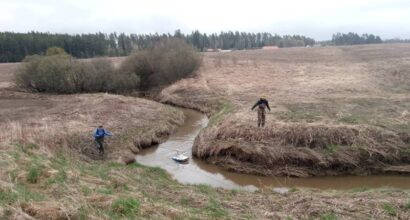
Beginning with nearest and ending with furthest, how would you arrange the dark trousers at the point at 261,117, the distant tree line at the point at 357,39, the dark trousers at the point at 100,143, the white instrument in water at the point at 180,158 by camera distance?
1. the dark trousers at the point at 100,143
2. the white instrument in water at the point at 180,158
3. the dark trousers at the point at 261,117
4. the distant tree line at the point at 357,39

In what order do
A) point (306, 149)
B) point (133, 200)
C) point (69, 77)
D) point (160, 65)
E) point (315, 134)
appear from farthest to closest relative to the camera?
point (160, 65)
point (69, 77)
point (315, 134)
point (306, 149)
point (133, 200)

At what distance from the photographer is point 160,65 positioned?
41500mm

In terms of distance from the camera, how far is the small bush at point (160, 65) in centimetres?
4116

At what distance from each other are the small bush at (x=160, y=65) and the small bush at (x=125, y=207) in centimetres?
3313

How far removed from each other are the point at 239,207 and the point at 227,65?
45044 millimetres

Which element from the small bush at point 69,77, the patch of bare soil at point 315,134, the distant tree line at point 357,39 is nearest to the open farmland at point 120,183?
the patch of bare soil at point 315,134

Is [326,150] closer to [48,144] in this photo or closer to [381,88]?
[48,144]

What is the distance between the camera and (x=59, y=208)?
720 cm

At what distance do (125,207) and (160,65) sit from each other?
3435cm

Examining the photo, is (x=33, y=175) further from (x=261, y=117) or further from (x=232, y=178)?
(x=261, y=117)

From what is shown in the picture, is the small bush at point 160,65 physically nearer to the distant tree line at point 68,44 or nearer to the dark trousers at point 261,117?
the distant tree line at point 68,44

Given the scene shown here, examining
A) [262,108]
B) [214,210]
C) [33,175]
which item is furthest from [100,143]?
[214,210]

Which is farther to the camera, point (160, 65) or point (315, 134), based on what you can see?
point (160, 65)

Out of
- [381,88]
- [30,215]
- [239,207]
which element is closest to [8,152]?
[30,215]
